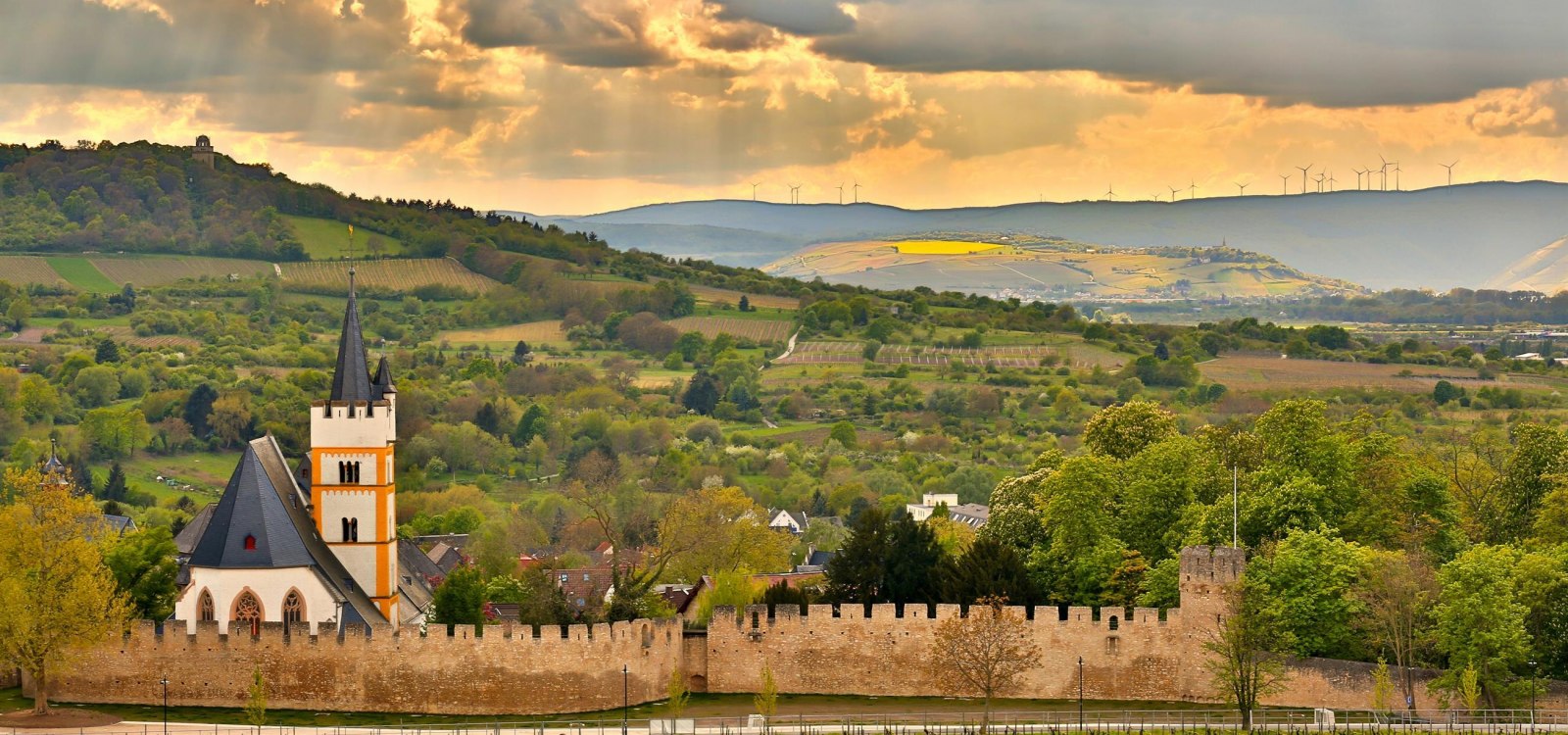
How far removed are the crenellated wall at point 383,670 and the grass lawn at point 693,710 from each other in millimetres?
444

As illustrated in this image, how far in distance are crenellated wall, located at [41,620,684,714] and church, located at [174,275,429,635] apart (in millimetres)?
1265

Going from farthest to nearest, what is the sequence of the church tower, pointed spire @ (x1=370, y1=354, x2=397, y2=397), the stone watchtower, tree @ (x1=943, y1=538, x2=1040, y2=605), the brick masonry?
pointed spire @ (x1=370, y1=354, x2=397, y2=397) < the church tower < tree @ (x1=943, y1=538, x2=1040, y2=605) < the stone watchtower < the brick masonry

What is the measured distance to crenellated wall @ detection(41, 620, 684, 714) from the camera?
66438 mm

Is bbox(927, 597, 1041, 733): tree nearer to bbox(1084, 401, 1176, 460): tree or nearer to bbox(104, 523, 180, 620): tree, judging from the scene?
bbox(1084, 401, 1176, 460): tree

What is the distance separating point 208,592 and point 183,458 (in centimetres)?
9859

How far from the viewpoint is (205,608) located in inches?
2827

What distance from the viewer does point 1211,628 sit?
221 ft

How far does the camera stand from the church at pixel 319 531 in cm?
7212

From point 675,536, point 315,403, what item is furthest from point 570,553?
point 315,403

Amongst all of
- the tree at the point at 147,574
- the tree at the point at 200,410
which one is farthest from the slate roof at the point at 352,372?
the tree at the point at 200,410

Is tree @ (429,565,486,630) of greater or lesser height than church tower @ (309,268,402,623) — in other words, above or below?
below

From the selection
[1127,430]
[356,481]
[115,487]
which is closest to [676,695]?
[356,481]

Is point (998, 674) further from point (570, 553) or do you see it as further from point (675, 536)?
point (570, 553)

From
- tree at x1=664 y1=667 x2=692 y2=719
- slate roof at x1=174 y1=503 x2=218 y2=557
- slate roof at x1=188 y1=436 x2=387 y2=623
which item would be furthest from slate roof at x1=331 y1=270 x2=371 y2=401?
tree at x1=664 y1=667 x2=692 y2=719
